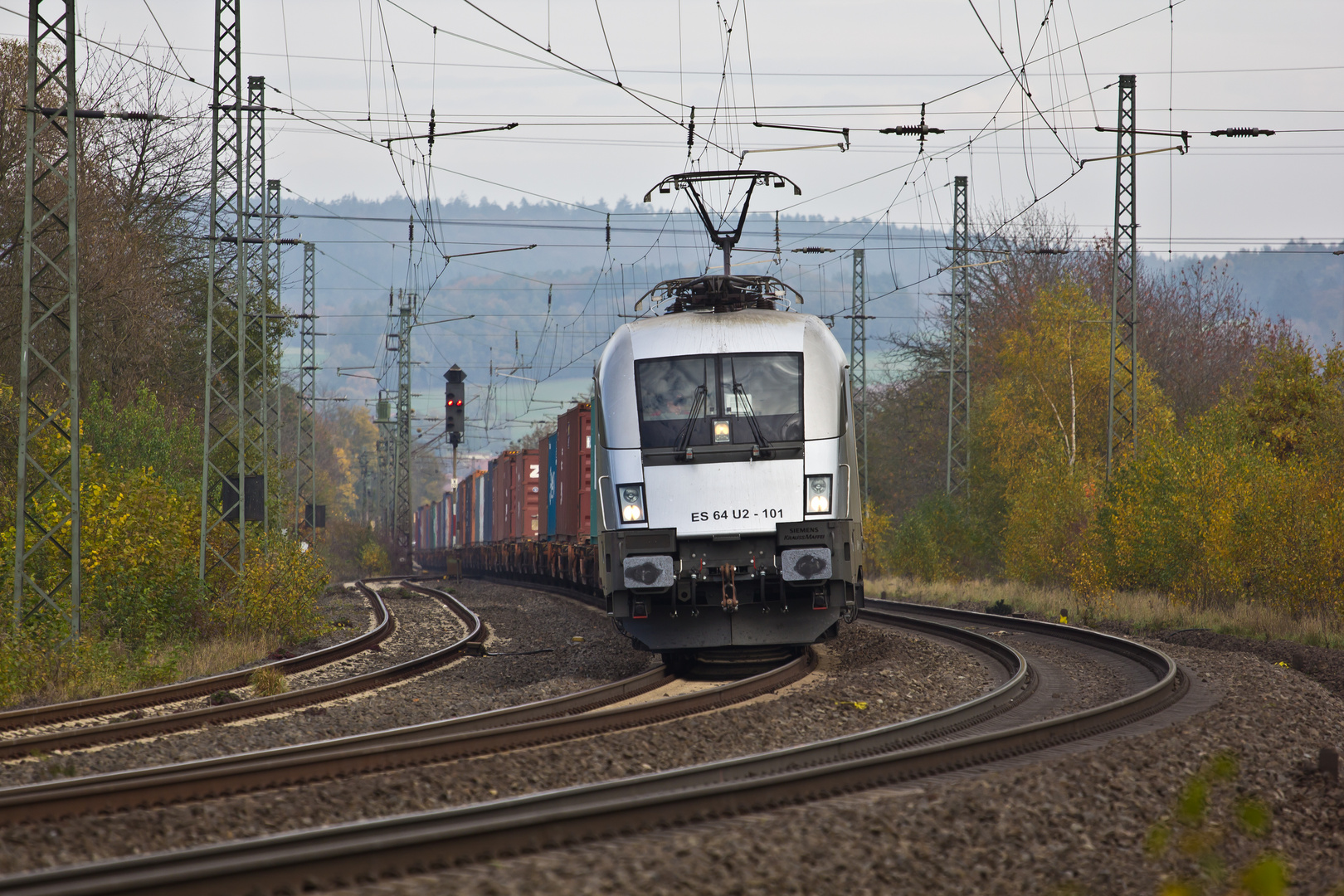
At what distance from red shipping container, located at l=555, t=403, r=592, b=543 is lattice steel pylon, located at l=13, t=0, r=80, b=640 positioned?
8435 mm

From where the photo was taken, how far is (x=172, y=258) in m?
31.7

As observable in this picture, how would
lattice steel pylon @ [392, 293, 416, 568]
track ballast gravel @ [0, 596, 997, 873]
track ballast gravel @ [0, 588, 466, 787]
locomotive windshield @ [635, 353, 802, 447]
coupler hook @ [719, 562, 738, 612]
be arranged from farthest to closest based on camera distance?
lattice steel pylon @ [392, 293, 416, 568]
locomotive windshield @ [635, 353, 802, 447]
coupler hook @ [719, 562, 738, 612]
track ballast gravel @ [0, 588, 466, 787]
track ballast gravel @ [0, 596, 997, 873]

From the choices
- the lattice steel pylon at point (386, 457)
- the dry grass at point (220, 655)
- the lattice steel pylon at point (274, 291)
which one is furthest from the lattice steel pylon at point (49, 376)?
the lattice steel pylon at point (386, 457)

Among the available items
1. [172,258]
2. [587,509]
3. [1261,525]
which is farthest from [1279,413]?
[172,258]

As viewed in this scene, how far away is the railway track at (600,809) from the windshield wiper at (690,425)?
364 cm

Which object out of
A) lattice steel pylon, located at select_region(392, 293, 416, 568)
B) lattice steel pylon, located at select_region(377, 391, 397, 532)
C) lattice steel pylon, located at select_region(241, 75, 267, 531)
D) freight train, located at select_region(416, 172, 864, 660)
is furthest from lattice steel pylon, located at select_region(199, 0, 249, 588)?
lattice steel pylon, located at select_region(377, 391, 397, 532)

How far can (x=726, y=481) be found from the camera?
38.3 feet

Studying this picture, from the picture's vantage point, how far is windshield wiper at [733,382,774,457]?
11.8m

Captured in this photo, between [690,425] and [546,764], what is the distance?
5102 millimetres

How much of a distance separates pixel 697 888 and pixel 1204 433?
774 inches

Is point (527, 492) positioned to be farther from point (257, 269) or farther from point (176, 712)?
point (176, 712)

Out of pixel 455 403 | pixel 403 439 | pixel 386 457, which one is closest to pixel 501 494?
pixel 455 403

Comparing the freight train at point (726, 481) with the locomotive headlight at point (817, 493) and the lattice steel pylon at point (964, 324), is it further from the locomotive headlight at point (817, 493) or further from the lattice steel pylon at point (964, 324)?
the lattice steel pylon at point (964, 324)

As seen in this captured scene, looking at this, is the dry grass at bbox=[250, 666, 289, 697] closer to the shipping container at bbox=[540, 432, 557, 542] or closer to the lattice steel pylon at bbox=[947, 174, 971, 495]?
the shipping container at bbox=[540, 432, 557, 542]
